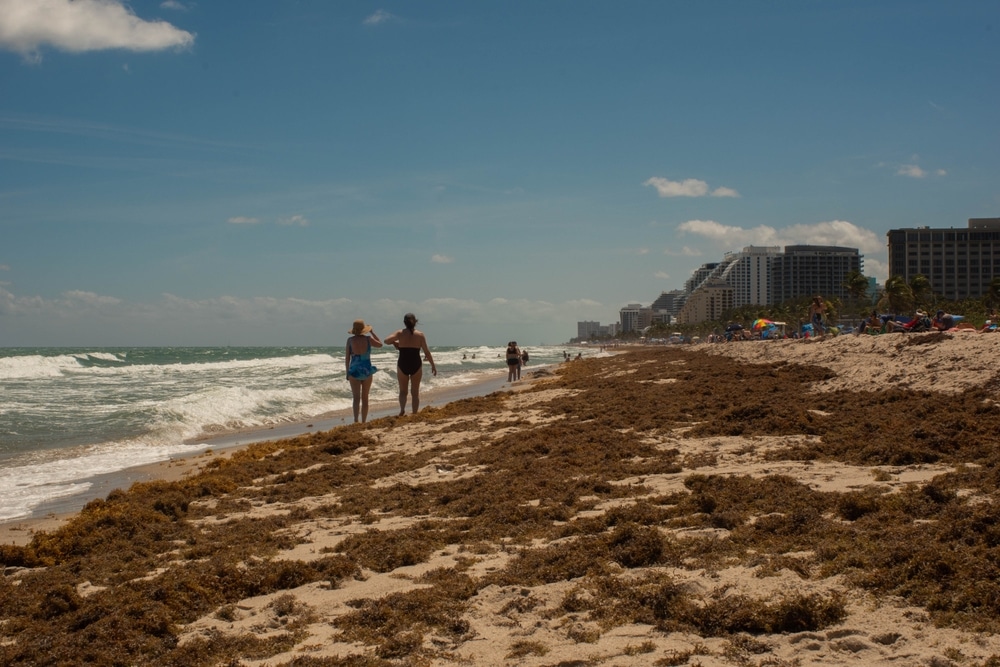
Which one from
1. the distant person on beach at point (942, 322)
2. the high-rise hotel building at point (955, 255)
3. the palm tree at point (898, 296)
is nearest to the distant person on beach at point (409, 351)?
the distant person on beach at point (942, 322)

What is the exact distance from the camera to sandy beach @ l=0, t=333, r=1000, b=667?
3.93 meters

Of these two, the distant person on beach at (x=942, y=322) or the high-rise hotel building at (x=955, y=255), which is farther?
the high-rise hotel building at (x=955, y=255)

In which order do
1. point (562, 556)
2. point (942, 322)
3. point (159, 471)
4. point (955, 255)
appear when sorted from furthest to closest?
point (955, 255) < point (942, 322) < point (159, 471) < point (562, 556)

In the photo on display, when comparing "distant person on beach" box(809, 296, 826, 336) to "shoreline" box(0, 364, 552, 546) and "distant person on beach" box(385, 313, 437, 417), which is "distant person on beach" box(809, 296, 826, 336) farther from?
"distant person on beach" box(385, 313, 437, 417)

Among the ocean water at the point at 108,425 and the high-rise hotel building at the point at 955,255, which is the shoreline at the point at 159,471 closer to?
the ocean water at the point at 108,425

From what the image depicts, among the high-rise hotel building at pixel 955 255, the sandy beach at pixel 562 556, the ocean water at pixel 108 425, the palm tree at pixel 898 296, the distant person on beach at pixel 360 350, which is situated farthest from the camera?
the high-rise hotel building at pixel 955 255

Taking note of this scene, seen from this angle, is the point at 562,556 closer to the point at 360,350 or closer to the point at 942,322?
the point at 360,350

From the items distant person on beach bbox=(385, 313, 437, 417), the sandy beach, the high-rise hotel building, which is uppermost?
the high-rise hotel building

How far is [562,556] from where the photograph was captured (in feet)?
16.9

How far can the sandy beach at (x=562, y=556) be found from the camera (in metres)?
3.93

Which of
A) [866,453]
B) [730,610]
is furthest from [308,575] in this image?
[866,453]

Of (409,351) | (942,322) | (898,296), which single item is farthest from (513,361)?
(898,296)

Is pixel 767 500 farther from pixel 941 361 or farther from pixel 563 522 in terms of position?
pixel 941 361

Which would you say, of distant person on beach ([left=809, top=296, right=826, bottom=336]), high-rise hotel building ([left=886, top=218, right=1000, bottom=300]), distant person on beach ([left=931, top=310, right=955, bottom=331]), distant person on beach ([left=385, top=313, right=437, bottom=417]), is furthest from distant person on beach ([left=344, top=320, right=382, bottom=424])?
high-rise hotel building ([left=886, top=218, right=1000, bottom=300])
